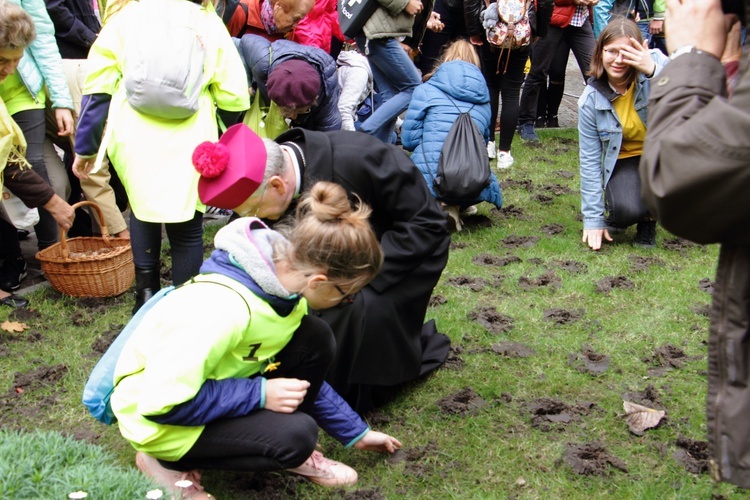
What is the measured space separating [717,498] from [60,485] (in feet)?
6.46

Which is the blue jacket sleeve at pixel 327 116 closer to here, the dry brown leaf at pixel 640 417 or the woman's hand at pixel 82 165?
the woman's hand at pixel 82 165

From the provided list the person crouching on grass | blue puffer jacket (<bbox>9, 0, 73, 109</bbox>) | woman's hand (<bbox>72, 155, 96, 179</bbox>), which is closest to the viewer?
the person crouching on grass

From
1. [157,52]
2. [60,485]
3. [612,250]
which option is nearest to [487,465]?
[60,485]

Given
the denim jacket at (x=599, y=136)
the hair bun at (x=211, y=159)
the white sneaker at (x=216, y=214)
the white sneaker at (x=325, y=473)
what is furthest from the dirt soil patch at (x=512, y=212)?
the hair bun at (x=211, y=159)

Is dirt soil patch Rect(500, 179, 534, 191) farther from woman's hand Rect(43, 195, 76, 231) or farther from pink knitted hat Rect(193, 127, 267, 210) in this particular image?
pink knitted hat Rect(193, 127, 267, 210)

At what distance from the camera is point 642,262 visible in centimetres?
480

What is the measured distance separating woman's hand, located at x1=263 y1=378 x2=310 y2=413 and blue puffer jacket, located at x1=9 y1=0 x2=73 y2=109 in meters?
2.83

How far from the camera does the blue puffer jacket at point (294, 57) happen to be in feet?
15.6

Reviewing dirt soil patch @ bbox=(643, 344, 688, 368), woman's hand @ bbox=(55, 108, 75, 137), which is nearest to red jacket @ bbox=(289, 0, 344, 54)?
woman's hand @ bbox=(55, 108, 75, 137)

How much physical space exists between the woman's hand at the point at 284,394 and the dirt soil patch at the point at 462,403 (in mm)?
930

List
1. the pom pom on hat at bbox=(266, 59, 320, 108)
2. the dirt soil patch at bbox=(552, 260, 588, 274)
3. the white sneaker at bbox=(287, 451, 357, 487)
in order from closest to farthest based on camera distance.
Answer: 1. the white sneaker at bbox=(287, 451, 357, 487)
2. the pom pom on hat at bbox=(266, 59, 320, 108)
3. the dirt soil patch at bbox=(552, 260, 588, 274)

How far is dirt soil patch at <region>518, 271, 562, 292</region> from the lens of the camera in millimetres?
4477

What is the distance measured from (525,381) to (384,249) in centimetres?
94

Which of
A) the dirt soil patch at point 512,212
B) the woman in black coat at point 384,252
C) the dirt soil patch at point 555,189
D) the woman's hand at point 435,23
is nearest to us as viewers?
the woman in black coat at point 384,252
